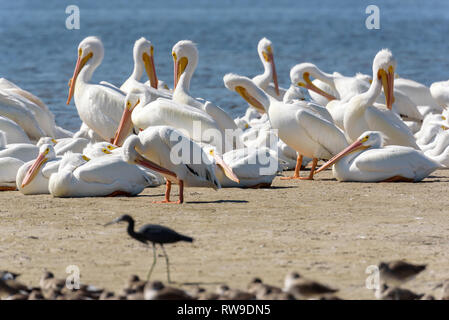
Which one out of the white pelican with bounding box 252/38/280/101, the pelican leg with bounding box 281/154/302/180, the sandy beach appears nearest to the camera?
the sandy beach

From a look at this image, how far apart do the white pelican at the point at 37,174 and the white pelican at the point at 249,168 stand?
1.35 meters

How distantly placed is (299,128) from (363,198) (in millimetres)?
1499

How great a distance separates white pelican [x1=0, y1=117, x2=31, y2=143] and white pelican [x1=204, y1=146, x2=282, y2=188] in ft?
7.78

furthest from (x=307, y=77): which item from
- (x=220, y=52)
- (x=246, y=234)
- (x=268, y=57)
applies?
(x=220, y=52)

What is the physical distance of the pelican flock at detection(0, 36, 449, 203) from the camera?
276 inches

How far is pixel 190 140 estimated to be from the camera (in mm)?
7035

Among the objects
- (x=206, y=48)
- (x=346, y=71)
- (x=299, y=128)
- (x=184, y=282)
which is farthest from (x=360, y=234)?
(x=206, y=48)

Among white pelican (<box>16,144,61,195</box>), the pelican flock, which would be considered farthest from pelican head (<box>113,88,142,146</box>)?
white pelican (<box>16,144,61,195</box>)

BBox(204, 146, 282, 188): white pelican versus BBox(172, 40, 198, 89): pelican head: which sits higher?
BBox(172, 40, 198, 89): pelican head

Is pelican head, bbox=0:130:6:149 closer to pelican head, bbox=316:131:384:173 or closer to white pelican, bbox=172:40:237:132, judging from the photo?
white pelican, bbox=172:40:237:132

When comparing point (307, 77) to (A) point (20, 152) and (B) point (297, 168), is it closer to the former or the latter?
(B) point (297, 168)

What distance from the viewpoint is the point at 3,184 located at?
768cm

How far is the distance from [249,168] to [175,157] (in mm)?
890
